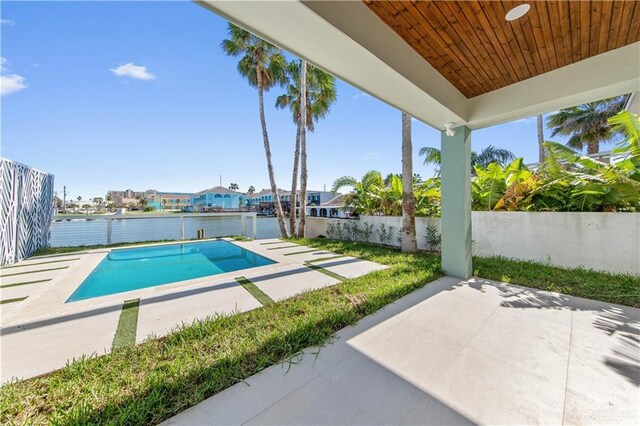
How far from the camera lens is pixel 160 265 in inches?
281

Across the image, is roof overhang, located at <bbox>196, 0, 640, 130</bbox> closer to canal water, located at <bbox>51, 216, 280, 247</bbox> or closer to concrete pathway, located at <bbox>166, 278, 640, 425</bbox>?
concrete pathway, located at <bbox>166, 278, 640, 425</bbox>

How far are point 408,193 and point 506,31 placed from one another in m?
5.13

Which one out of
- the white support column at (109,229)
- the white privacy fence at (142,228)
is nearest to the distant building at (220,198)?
the white privacy fence at (142,228)

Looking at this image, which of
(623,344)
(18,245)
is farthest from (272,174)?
(623,344)

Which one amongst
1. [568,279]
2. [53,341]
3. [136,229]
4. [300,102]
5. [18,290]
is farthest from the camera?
[300,102]

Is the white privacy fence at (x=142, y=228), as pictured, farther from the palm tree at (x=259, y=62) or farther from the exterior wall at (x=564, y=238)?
the exterior wall at (x=564, y=238)

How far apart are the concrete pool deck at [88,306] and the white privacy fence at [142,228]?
136 inches

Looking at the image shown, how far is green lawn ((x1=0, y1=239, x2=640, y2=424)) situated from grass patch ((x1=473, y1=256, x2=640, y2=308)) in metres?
0.03

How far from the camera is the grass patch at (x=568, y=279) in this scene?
398 cm

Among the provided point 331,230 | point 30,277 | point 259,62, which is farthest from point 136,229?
point 259,62

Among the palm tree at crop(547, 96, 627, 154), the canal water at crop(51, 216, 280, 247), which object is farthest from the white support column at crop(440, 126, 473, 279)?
the palm tree at crop(547, 96, 627, 154)

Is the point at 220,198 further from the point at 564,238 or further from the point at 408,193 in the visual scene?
the point at 564,238

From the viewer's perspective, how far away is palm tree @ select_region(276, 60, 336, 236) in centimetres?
1185

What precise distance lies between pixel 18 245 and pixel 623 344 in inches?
519
